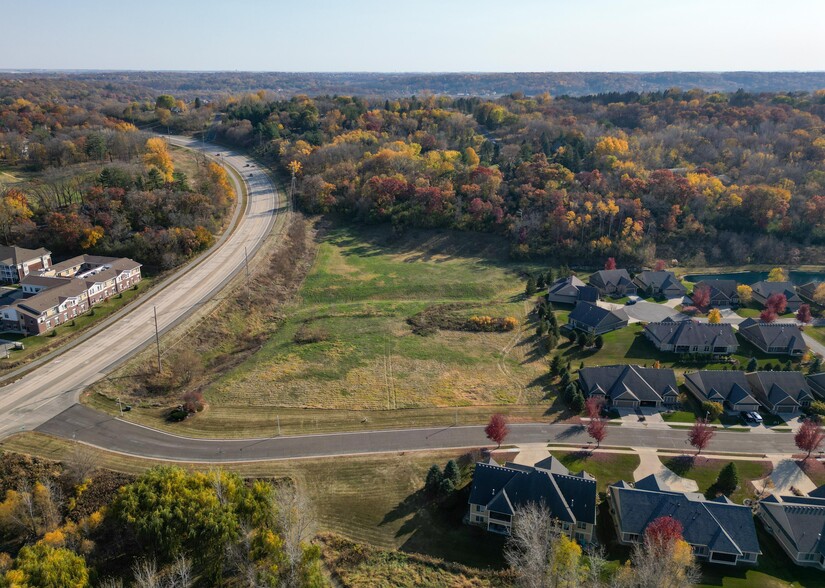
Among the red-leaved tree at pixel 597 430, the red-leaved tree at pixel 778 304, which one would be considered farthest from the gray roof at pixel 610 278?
the red-leaved tree at pixel 597 430

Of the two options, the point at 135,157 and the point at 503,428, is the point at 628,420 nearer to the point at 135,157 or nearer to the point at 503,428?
the point at 503,428

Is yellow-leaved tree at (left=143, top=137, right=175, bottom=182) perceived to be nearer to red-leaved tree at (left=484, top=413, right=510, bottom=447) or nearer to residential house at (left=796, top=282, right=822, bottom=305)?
red-leaved tree at (left=484, top=413, right=510, bottom=447)

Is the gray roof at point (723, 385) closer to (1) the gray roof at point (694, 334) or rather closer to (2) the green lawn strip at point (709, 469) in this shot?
(1) the gray roof at point (694, 334)

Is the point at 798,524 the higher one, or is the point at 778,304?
the point at 778,304

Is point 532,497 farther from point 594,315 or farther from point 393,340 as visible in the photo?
point 594,315

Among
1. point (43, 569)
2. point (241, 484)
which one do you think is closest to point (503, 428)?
point (241, 484)

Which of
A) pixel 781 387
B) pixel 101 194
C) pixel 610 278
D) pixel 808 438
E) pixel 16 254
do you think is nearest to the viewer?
pixel 808 438

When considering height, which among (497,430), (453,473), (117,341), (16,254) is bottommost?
(453,473)

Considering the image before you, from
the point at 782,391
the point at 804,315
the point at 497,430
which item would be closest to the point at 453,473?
the point at 497,430
